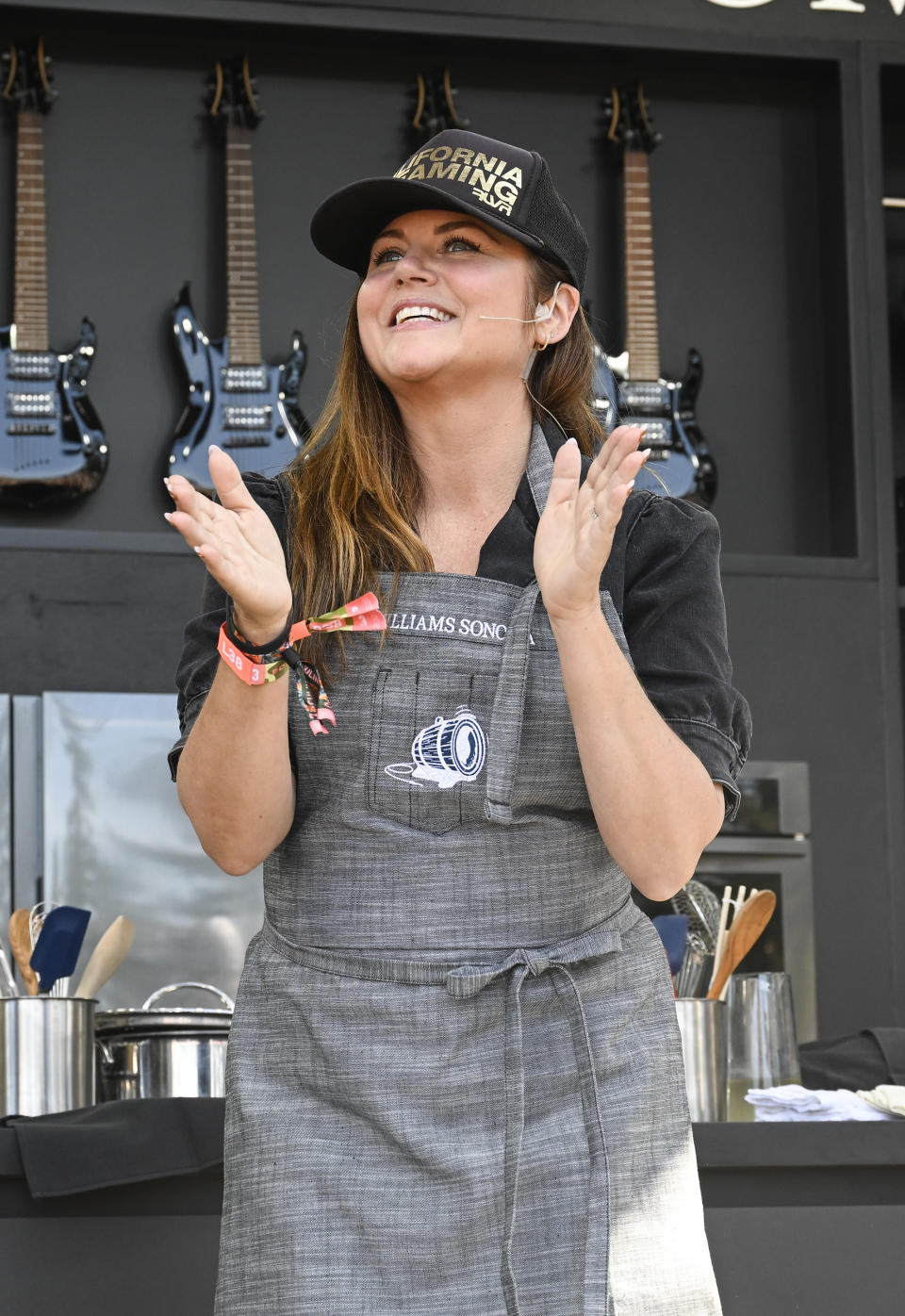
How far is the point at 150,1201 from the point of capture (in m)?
1.72

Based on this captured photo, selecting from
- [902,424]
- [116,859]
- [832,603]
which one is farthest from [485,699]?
[902,424]

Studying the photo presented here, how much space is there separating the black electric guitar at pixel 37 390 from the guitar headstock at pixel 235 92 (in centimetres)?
33

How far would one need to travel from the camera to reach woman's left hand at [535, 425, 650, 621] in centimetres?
115

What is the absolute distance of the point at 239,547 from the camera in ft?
3.73

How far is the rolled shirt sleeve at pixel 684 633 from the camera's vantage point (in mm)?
1282

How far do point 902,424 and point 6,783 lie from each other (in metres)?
2.11

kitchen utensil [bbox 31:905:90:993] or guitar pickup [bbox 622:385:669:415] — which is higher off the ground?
guitar pickup [bbox 622:385:669:415]

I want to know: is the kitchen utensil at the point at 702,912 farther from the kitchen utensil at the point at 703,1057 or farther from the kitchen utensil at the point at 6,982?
the kitchen utensil at the point at 6,982

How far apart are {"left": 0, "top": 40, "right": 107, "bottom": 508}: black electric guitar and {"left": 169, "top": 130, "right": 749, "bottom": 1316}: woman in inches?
81.7

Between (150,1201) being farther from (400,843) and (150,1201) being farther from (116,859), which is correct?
(116,859)

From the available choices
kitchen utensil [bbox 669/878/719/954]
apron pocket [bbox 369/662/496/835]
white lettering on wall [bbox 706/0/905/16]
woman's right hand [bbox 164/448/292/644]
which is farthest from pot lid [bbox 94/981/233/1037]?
white lettering on wall [bbox 706/0/905/16]

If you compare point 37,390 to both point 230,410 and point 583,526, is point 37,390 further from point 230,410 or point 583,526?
point 583,526

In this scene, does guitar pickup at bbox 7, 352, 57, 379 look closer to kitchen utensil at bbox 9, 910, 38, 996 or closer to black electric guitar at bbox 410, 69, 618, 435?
black electric guitar at bbox 410, 69, 618, 435

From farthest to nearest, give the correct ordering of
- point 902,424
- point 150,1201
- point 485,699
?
point 902,424 < point 150,1201 < point 485,699
